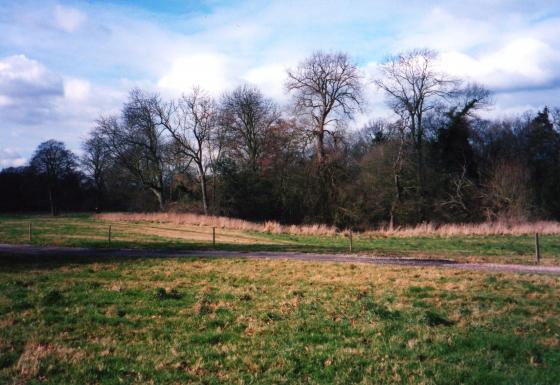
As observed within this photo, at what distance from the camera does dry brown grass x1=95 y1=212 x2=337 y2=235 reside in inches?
1438

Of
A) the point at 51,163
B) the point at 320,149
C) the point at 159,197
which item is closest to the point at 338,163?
the point at 320,149

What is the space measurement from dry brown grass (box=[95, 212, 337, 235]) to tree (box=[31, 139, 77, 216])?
2932cm

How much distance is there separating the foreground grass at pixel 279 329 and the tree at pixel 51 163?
6864 cm

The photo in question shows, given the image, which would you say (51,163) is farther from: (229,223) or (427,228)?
(427,228)

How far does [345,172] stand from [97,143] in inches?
1486

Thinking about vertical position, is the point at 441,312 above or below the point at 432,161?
below

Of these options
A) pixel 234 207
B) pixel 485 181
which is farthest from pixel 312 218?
pixel 485 181

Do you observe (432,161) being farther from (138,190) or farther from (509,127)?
(138,190)

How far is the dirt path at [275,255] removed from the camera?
16.7 m

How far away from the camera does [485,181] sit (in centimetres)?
4841

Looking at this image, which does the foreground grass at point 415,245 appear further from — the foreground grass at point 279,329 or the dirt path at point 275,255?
the foreground grass at point 279,329

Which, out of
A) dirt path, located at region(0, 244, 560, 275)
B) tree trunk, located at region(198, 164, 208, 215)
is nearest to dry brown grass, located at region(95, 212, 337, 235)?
tree trunk, located at region(198, 164, 208, 215)

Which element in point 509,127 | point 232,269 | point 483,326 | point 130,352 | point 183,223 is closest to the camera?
point 130,352

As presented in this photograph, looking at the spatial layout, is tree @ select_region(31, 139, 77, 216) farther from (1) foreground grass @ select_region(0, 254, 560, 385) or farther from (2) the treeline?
(1) foreground grass @ select_region(0, 254, 560, 385)
